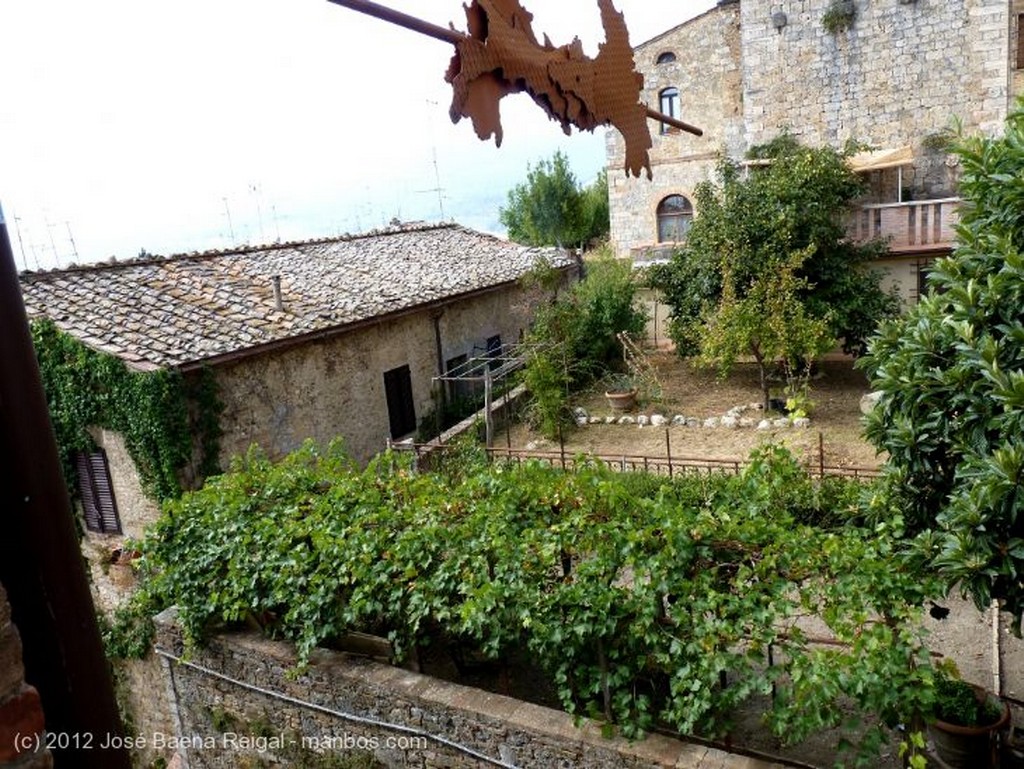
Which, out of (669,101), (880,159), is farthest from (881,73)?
(669,101)

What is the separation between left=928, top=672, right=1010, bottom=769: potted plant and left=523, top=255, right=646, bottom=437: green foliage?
33.0 feet

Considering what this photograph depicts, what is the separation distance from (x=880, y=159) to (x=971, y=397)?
16263 millimetres

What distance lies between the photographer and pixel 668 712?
4617mm

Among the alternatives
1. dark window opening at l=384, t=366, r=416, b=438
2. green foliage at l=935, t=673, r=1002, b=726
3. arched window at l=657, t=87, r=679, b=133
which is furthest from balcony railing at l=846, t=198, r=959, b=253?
green foliage at l=935, t=673, r=1002, b=726

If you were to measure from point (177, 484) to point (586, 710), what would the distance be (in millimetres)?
7093

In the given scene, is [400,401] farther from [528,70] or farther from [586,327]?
[528,70]

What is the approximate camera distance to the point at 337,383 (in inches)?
495

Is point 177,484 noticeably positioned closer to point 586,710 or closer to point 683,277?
point 586,710

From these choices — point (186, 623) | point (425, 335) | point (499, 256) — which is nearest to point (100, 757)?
point (186, 623)

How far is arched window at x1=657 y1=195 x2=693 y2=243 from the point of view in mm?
25828

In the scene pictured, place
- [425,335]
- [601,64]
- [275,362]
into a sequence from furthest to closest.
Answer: [425,335], [275,362], [601,64]

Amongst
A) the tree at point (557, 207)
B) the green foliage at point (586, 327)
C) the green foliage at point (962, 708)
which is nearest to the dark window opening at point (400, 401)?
the green foliage at point (586, 327)

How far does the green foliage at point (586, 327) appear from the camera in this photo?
52.2 ft

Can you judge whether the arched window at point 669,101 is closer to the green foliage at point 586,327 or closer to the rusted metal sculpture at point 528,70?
the green foliage at point 586,327
